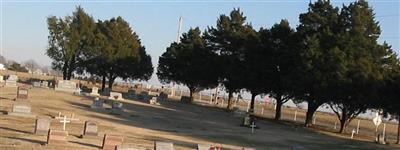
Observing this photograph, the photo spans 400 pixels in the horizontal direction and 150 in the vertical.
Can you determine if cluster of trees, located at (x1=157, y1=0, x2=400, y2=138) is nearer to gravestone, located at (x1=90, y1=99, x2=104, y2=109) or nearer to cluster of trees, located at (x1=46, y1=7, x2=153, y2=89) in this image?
gravestone, located at (x1=90, y1=99, x2=104, y2=109)

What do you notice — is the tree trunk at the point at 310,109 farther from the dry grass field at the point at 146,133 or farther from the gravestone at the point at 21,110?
the gravestone at the point at 21,110

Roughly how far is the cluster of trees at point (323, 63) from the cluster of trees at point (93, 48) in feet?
66.4

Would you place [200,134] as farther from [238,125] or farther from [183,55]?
[183,55]

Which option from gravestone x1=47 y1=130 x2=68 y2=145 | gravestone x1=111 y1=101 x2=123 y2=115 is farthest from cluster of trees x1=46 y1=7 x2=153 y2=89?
gravestone x1=47 y1=130 x2=68 y2=145

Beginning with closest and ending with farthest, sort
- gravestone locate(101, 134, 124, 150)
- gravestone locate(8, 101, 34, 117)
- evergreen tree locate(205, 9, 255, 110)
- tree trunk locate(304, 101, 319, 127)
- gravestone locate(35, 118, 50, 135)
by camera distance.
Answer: gravestone locate(101, 134, 124, 150) < gravestone locate(35, 118, 50, 135) < gravestone locate(8, 101, 34, 117) < tree trunk locate(304, 101, 319, 127) < evergreen tree locate(205, 9, 255, 110)

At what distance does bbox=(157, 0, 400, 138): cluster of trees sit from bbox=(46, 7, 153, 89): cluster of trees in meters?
20.2

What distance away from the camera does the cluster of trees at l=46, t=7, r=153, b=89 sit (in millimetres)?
84500

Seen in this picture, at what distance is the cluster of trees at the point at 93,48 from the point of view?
84.5 meters

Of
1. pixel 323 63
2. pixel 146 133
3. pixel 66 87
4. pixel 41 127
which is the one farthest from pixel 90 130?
pixel 66 87

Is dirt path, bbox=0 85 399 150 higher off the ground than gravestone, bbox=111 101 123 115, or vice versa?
gravestone, bbox=111 101 123 115

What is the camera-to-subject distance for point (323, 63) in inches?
2061

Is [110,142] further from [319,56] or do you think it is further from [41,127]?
[319,56]

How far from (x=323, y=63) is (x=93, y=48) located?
40.1 metres

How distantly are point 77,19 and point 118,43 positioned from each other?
6.75 meters
